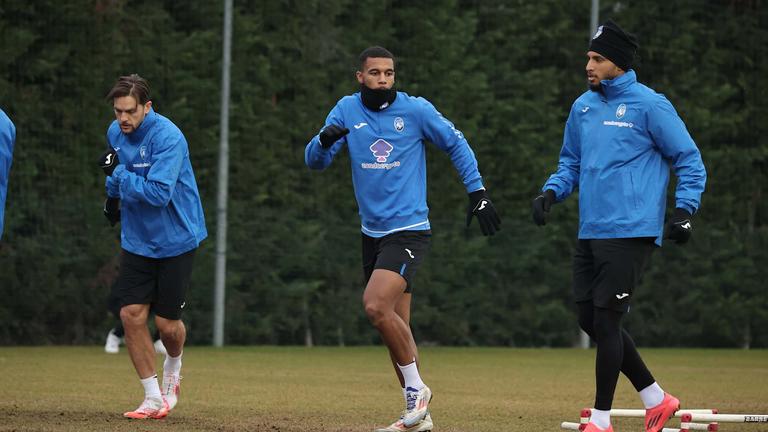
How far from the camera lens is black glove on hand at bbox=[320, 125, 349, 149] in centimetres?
786

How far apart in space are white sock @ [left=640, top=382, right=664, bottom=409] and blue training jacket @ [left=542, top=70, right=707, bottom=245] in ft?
2.86

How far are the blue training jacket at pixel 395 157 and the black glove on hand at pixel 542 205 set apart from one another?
1.29 ft

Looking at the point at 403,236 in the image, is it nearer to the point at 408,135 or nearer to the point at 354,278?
the point at 408,135

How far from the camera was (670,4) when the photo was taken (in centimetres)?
1870

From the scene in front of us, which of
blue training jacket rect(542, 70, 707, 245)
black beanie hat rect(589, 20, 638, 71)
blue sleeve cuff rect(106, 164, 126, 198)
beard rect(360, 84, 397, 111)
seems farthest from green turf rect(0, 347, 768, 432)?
black beanie hat rect(589, 20, 638, 71)

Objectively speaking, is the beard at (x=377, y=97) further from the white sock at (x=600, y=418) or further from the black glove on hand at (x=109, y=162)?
the white sock at (x=600, y=418)

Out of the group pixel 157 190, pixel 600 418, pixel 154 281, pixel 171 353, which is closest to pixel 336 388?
pixel 171 353

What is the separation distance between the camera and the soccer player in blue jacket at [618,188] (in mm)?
7332

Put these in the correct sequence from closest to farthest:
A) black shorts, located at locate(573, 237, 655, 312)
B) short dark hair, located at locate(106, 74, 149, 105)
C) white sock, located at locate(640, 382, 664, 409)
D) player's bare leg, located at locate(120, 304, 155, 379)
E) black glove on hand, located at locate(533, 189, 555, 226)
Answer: black shorts, located at locate(573, 237, 655, 312) < black glove on hand, located at locate(533, 189, 555, 226) < white sock, located at locate(640, 382, 664, 409) < short dark hair, located at locate(106, 74, 149, 105) < player's bare leg, located at locate(120, 304, 155, 379)

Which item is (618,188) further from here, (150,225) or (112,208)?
(112,208)

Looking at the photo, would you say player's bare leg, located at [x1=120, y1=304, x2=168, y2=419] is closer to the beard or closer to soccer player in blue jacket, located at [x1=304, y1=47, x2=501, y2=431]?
soccer player in blue jacket, located at [x1=304, y1=47, x2=501, y2=431]

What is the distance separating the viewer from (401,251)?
7836 mm

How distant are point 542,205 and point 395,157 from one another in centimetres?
87

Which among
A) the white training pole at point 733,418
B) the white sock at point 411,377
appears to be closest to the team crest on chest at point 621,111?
the white training pole at point 733,418
